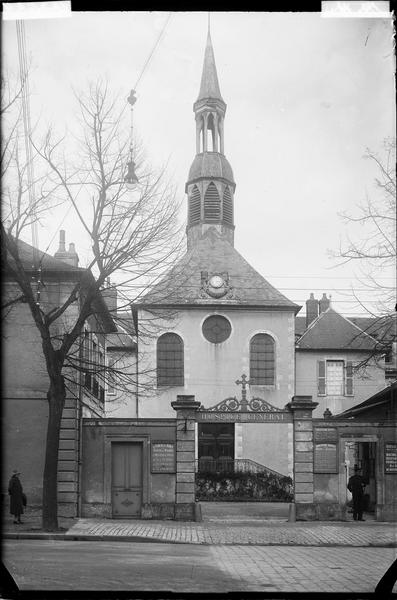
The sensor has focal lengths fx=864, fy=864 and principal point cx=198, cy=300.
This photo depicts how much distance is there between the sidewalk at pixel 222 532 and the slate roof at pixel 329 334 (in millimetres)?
19042

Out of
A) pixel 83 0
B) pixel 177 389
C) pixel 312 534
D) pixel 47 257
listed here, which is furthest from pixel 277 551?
pixel 177 389

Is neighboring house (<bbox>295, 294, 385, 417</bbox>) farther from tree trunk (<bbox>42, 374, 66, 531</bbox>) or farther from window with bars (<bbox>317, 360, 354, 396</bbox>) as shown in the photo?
tree trunk (<bbox>42, 374, 66, 531</bbox>)

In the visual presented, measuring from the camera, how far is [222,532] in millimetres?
19250

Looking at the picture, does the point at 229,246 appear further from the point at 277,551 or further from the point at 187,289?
the point at 277,551

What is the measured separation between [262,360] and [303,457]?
16.1 meters

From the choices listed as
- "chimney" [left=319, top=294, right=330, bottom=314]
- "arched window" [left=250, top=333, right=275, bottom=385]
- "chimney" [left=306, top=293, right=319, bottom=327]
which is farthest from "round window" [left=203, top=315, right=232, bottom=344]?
"chimney" [left=306, top=293, right=319, bottom=327]

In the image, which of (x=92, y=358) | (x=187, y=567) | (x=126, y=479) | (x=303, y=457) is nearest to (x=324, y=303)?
(x=92, y=358)

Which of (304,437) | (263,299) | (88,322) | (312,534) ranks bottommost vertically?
(312,534)

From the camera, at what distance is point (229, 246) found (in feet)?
124

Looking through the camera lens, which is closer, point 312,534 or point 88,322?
point 312,534

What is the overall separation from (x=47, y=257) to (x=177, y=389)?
17.6 m

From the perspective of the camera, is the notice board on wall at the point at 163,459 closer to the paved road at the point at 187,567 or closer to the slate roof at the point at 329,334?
the paved road at the point at 187,567

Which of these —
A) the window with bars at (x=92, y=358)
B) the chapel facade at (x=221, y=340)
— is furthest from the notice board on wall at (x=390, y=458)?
the chapel facade at (x=221, y=340)

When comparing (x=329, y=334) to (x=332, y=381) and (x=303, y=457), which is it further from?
(x=303, y=457)
